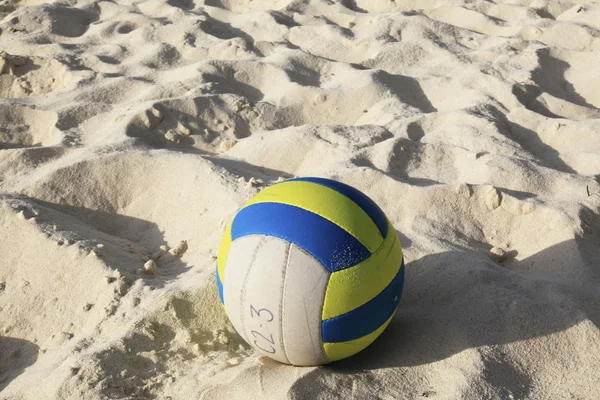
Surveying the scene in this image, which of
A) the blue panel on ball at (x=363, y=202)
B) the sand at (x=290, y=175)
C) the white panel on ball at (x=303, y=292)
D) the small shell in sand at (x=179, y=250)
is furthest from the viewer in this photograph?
the small shell in sand at (x=179, y=250)

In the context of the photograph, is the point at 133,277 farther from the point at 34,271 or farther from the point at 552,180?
the point at 552,180

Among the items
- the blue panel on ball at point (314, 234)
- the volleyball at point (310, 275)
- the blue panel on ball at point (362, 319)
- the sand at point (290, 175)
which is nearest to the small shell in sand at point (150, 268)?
the sand at point (290, 175)

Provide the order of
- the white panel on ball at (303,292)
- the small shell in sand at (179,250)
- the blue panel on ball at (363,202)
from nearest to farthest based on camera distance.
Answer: the white panel on ball at (303,292) → the blue panel on ball at (363,202) → the small shell in sand at (179,250)

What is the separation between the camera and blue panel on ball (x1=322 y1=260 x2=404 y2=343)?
2.38m

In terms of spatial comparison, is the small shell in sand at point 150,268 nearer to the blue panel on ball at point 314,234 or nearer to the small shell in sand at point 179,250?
the small shell in sand at point 179,250

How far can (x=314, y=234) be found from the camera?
2.37 m

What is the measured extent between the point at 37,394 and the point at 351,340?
1333mm

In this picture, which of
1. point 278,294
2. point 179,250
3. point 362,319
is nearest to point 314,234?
point 278,294

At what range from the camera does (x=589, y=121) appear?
15.0 feet

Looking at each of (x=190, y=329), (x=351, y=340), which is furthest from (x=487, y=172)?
(x=190, y=329)

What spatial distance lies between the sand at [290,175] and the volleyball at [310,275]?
0.72 ft

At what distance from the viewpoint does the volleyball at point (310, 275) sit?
2.35 m

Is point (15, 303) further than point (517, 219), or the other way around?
point (517, 219)

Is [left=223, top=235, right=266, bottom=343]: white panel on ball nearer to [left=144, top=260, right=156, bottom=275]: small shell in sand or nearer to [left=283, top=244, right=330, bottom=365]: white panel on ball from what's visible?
[left=283, top=244, right=330, bottom=365]: white panel on ball
